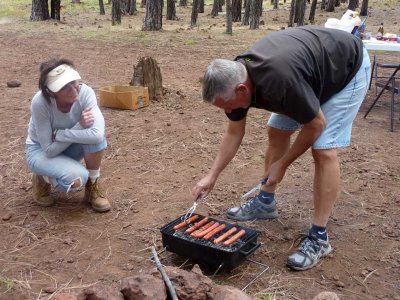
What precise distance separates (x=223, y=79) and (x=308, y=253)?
1.33 m

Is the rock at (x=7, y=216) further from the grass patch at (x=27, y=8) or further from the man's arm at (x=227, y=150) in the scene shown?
the grass patch at (x=27, y=8)

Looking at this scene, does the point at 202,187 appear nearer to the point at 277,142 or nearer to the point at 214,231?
the point at 214,231

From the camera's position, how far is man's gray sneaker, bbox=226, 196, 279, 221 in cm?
376

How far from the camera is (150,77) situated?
6680 millimetres

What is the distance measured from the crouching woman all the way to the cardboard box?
2.47 metres

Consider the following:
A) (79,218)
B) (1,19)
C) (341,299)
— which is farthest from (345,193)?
(1,19)

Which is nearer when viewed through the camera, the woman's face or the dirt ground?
the dirt ground

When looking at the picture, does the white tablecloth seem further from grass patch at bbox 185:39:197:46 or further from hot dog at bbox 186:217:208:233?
grass patch at bbox 185:39:197:46

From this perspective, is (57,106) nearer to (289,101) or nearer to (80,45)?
(289,101)

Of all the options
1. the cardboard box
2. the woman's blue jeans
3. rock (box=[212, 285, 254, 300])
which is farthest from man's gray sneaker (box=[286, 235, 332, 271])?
the cardboard box

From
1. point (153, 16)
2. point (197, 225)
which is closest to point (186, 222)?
point (197, 225)

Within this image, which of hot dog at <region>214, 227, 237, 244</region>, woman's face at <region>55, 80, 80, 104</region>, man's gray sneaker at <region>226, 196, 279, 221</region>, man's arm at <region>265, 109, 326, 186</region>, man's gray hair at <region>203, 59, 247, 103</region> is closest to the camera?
man's gray hair at <region>203, 59, 247, 103</region>

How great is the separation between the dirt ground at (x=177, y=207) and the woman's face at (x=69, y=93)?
95cm

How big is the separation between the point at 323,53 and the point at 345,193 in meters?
1.76
